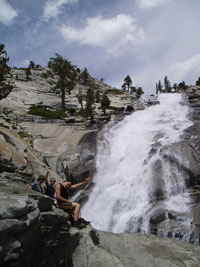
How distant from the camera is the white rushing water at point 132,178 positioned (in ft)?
59.7

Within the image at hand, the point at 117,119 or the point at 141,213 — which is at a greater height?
the point at 117,119

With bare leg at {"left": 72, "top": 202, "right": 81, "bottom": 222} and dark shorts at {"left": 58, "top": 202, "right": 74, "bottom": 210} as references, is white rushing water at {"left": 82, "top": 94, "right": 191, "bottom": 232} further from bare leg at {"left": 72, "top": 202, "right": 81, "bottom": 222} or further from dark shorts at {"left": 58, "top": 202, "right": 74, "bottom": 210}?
dark shorts at {"left": 58, "top": 202, "right": 74, "bottom": 210}

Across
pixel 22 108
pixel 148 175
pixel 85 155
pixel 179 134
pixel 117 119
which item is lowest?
pixel 148 175

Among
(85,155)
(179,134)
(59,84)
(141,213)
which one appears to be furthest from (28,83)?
(141,213)

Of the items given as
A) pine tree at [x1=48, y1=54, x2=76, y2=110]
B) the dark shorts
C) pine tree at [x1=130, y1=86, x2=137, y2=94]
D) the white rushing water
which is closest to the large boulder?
the dark shorts

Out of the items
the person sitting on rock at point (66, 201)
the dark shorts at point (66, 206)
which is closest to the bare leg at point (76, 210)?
the person sitting on rock at point (66, 201)

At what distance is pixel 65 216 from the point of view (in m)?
9.97

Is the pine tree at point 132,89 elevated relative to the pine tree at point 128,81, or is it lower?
lower

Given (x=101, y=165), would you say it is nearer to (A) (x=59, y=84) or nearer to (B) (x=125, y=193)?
(B) (x=125, y=193)

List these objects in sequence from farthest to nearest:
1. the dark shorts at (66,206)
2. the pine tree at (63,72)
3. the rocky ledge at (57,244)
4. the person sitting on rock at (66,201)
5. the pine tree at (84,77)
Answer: the pine tree at (84,77)
the pine tree at (63,72)
the dark shorts at (66,206)
the person sitting on rock at (66,201)
the rocky ledge at (57,244)

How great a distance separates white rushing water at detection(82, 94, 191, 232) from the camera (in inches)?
717

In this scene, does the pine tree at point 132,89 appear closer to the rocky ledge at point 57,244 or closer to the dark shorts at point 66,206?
the rocky ledge at point 57,244

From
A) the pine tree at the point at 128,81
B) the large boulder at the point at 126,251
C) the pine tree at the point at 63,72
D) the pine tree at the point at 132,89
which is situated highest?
the pine tree at the point at 128,81

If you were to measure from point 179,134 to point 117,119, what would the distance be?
1350cm
